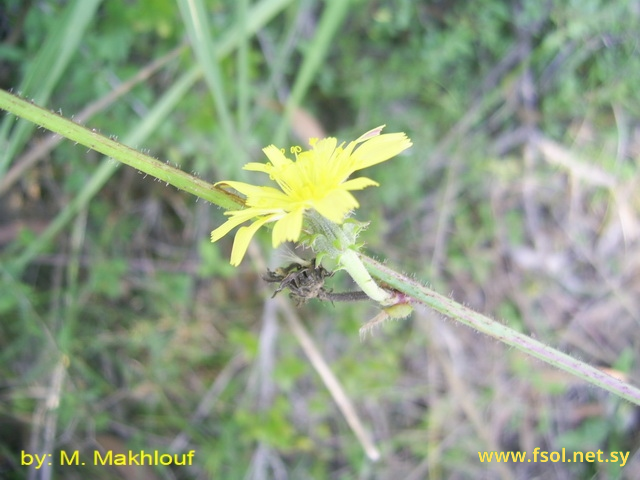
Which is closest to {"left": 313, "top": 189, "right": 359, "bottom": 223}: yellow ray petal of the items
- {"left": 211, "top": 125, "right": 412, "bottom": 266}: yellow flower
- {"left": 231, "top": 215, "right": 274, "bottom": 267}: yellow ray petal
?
{"left": 211, "top": 125, "right": 412, "bottom": 266}: yellow flower

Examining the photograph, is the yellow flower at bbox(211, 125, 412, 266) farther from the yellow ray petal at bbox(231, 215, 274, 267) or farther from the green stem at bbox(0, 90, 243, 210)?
the green stem at bbox(0, 90, 243, 210)

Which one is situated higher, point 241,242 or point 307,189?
point 307,189

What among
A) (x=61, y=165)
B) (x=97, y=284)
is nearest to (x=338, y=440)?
(x=97, y=284)

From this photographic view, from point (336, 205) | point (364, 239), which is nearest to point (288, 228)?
point (336, 205)

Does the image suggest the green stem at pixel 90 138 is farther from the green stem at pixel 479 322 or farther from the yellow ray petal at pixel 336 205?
the green stem at pixel 479 322

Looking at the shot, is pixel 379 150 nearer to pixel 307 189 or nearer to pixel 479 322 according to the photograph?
pixel 307 189

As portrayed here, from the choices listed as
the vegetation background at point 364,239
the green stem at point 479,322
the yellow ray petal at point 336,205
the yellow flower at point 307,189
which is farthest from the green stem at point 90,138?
the vegetation background at point 364,239

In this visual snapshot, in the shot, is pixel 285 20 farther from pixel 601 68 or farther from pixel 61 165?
pixel 601 68
